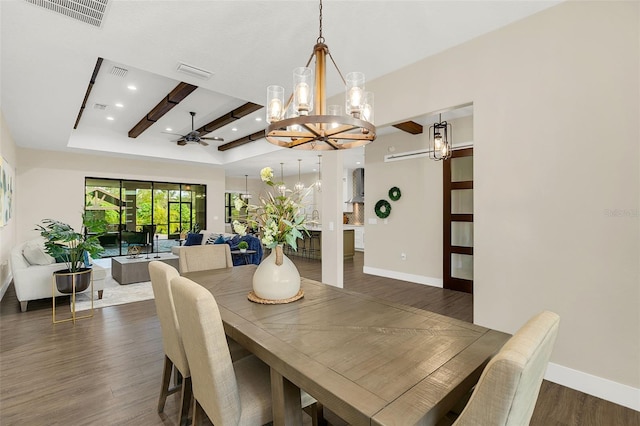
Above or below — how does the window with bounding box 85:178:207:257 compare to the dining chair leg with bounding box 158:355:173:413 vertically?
above

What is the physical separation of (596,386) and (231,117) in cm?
582

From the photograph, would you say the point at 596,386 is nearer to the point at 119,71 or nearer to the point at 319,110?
the point at 319,110

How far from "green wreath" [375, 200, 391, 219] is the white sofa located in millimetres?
5413

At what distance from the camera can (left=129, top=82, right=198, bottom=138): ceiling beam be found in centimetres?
427

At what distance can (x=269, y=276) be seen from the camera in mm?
1948

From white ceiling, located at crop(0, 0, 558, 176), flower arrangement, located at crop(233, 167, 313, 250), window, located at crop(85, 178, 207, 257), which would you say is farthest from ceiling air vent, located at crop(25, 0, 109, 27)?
window, located at crop(85, 178, 207, 257)

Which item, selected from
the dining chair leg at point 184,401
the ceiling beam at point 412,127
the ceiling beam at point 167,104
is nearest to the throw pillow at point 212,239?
the ceiling beam at point 167,104

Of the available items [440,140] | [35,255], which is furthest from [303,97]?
[35,255]

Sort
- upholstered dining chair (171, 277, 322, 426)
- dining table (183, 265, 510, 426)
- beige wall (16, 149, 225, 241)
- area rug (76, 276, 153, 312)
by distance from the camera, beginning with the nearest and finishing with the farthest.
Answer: dining table (183, 265, 510, 426), upholstered dining chair (171, 277, 322, 426), area rug (76, 276, 153, 312), beige wall (16, 149, 225, 241)

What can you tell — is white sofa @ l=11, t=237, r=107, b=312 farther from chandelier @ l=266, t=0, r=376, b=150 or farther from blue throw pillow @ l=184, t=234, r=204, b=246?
chandelier @ l=266, t=0, r=376, b=150

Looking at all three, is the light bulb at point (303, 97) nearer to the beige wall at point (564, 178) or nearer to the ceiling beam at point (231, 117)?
the beige wall at point (564, 178)

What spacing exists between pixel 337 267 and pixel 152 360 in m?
2.29

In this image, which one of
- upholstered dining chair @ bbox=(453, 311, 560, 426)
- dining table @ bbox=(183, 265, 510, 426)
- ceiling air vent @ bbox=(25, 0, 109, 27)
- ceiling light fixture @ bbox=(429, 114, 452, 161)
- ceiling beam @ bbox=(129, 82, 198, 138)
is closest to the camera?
upholstered dining chair @ bbox=(453, 311, 560, 426)

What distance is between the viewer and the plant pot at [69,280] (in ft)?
12.5
